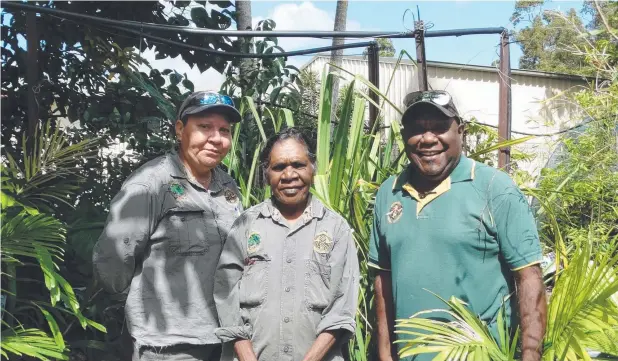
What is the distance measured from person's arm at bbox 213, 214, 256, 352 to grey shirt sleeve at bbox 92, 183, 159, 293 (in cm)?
33

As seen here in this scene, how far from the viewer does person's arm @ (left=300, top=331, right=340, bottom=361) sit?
96.1 inches

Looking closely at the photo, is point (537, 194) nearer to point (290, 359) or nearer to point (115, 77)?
point (290, 359)

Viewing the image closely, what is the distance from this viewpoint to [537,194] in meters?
2.98

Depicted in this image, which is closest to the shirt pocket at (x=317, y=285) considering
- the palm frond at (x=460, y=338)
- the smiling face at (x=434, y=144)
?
the palm frond at (x=460, y=338)

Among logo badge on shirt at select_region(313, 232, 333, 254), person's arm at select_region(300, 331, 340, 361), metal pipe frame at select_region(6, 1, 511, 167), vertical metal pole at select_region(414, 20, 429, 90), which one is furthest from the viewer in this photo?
metal pipe frame at select_region(6, 1, 511, 167)

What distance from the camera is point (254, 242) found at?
258 centimetres

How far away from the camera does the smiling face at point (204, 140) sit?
2750mm

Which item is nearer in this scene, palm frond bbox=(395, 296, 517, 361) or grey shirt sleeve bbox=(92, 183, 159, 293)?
palm frond bbox=(395, 296, 517, 361)

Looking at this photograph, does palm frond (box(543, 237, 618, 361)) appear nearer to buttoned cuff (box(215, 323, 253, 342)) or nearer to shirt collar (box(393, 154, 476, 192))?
shirt collar (box(393, 154, 476, 192))

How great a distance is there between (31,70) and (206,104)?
83.6 inches

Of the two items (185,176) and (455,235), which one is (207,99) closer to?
(185,176)

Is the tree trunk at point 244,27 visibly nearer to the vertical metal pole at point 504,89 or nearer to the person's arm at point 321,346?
the vertical metal pole at point 504,89

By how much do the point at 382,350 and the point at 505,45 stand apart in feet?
7.25

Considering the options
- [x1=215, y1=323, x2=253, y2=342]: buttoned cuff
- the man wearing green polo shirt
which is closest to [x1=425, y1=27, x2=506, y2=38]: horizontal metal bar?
the man wearing green polo shirt
